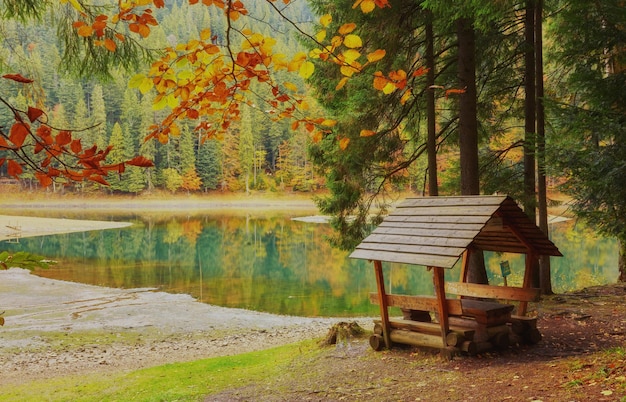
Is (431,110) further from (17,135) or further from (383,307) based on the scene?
→ (17,135)

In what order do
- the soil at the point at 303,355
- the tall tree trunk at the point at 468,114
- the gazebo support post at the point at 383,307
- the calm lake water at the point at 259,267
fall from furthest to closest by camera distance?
the calm lake water at the point at 259,267
the tall tree trunk at the point at 468,114
the gazebo support post at the point at 383,307
the soil at the point at 303,355

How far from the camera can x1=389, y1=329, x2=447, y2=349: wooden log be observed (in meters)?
7.04

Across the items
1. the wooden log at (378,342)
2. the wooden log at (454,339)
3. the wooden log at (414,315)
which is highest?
the wooden log at (414,315)

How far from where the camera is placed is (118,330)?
46.2ft

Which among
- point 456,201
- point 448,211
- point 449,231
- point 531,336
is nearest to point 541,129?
point 456,201

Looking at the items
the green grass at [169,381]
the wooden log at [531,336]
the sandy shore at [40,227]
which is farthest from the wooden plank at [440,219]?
the sandy shore at [40,227]

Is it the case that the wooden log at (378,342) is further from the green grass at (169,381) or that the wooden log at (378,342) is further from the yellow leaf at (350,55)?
the yellow leaf at (350,55)

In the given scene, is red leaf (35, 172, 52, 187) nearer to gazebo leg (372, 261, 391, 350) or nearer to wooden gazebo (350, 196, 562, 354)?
wooden gazebo (350, 196, 562, 354)

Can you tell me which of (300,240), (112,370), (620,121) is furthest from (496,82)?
(300,240)

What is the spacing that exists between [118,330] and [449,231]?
34.3 feet

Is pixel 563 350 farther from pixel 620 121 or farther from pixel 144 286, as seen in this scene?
pixel 144 286

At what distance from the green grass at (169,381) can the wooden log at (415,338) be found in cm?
180

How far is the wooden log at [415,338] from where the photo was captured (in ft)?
23.1

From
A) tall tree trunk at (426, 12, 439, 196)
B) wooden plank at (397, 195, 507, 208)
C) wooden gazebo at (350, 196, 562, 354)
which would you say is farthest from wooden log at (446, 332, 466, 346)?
tall tree trunk at (426, 12, 439, 196)
